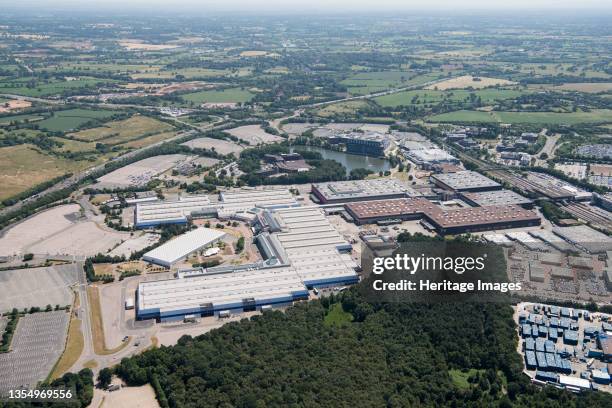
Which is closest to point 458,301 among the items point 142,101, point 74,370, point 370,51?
point 74,370

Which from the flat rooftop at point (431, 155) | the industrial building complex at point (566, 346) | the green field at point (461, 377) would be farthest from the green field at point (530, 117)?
the green field at point (461, 377)

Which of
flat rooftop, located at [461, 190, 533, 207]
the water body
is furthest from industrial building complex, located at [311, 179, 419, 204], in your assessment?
the water body

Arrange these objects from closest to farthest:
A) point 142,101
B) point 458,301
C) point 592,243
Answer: point 458,301
point 592,243
point 142,101

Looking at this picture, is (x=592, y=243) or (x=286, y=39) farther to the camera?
(x=286, y=39)

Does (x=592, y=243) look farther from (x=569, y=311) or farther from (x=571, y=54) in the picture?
(x=571, y=54)

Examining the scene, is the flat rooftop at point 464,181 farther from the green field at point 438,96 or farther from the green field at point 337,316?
the green field at point 438,96

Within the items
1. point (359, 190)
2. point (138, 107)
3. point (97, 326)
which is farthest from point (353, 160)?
point (97, 326)
